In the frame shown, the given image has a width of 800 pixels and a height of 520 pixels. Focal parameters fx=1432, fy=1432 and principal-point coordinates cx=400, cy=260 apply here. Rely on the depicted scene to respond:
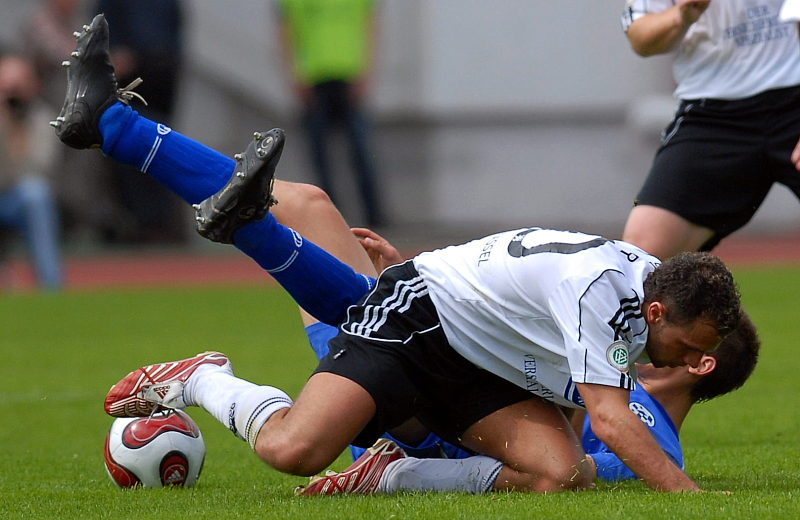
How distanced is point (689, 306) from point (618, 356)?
27 cm

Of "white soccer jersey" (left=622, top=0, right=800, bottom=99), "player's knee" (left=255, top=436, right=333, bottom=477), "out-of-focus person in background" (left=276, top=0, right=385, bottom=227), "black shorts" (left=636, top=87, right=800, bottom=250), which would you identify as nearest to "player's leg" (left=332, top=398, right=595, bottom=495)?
"player's knee" (left=255, top=436, right=333, bottom=477)

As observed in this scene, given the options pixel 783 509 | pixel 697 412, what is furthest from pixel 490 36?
pixel 783 509

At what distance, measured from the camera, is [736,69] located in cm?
627

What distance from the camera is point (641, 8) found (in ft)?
20.4

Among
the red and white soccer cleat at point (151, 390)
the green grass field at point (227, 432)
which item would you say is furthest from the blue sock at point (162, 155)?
the green grass field at point (227, 432)

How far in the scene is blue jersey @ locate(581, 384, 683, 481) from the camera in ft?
16.6

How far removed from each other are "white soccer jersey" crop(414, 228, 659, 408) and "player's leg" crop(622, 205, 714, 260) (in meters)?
1.31

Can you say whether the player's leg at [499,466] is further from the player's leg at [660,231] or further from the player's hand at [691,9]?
the player's hand at [691,9]

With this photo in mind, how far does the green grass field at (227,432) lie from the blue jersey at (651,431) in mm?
150

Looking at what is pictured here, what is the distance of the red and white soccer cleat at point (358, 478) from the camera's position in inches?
188

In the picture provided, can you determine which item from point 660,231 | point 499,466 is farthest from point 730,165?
point 499,466

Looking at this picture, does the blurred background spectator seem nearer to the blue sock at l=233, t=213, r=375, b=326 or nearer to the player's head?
the blue sock at l=233, t=213, r=375, b=326

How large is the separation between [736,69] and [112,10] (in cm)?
1055

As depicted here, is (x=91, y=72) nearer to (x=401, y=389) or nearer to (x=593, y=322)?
(x=401, y=389)
